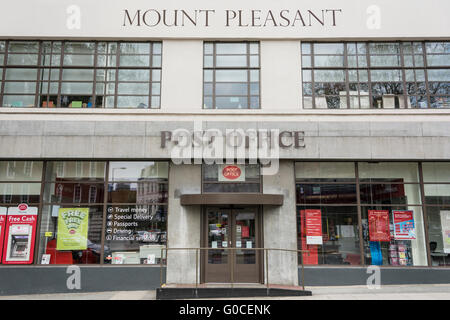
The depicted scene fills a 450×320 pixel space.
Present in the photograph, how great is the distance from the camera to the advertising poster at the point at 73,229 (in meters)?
11.3

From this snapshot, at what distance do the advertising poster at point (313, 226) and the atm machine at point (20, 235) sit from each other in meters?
8.17

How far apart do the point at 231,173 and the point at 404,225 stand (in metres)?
5.44

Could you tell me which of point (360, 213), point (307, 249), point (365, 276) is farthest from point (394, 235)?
point (307, 249)

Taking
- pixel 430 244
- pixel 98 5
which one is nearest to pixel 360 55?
pixel 430 244

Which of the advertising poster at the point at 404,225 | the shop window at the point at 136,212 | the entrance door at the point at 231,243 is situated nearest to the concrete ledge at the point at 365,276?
the advertising poster at the point at 404,225

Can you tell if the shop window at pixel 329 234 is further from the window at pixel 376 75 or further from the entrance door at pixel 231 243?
the window at pixel 376 75

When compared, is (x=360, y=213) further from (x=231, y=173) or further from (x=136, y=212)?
(x=136, y=212)

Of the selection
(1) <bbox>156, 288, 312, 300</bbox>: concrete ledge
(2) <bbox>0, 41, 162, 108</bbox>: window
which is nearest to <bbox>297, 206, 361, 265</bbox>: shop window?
(1) <bbox>156, 288, 312, 300</bbox>: concrete ledge

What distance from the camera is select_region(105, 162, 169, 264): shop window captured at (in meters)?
11.3

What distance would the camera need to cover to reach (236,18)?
1214cm

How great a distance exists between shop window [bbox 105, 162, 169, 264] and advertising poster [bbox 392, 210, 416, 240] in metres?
6.95

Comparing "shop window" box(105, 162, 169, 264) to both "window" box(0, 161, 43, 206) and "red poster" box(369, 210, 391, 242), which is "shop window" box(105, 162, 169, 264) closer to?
"window" box(0, 161, 43, 206)

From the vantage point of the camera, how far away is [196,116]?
38.1 ft

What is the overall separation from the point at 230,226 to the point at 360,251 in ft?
12.9
